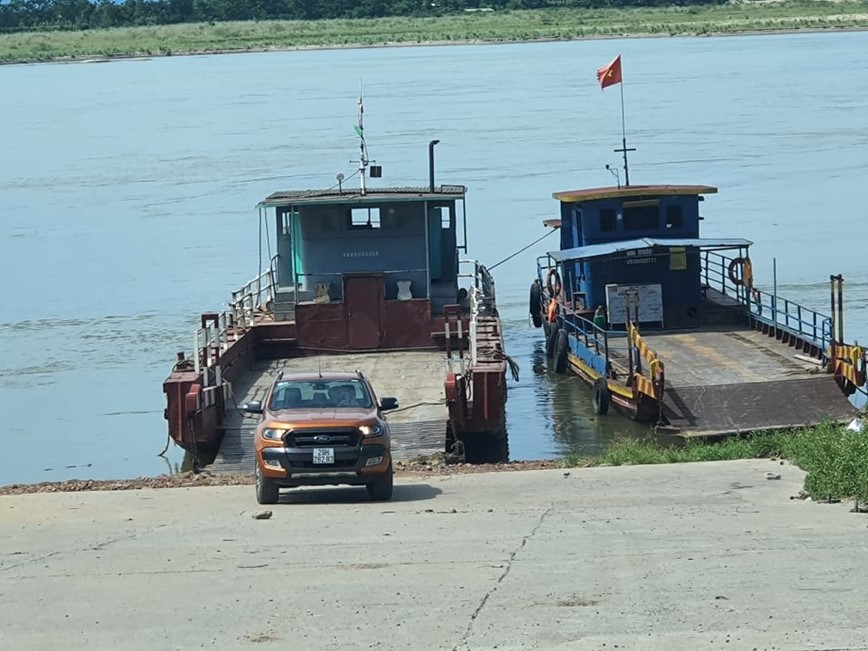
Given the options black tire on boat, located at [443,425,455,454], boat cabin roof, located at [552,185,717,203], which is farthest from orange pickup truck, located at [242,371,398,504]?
boat cabin roof, located at [552,185,717,203]

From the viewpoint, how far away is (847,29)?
147250mm

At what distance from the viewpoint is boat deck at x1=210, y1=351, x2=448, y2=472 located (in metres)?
21.5

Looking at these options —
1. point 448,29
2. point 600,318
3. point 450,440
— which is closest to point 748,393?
point 450,440

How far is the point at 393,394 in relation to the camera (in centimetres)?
2369

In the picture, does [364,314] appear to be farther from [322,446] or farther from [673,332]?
[322,446]

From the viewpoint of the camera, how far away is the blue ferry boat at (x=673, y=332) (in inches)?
958

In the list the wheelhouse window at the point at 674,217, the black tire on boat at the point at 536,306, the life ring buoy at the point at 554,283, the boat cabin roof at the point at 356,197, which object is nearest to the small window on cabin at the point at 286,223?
the boat cabin roof at the point at 356,197

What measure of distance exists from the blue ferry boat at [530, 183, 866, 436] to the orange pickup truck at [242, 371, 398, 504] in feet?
25.0

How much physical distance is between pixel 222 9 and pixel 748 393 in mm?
156604

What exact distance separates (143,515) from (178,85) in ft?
358

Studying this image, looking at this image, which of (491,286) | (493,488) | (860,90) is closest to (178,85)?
(860,90)

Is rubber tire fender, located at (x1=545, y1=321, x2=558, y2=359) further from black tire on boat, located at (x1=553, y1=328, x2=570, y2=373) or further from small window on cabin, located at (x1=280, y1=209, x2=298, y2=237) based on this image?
small window on cabin, located at (x1=280, y1=209, x2=298, y2=237)

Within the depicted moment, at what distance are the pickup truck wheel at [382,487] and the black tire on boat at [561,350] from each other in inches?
562

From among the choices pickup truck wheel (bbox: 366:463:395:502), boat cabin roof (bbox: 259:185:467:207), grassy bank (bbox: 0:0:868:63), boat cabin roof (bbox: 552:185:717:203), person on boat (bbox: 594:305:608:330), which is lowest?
pickup truck wheel (bbox: 366:463:395:502)
